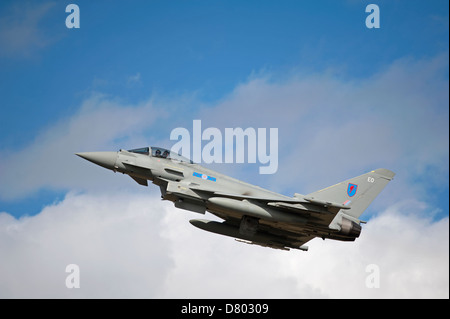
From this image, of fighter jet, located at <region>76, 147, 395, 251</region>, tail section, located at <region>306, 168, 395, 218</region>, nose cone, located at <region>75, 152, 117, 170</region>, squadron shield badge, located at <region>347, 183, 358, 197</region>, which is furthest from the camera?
squadron shield badge, located at <region>347, 183, 358, 197</region>

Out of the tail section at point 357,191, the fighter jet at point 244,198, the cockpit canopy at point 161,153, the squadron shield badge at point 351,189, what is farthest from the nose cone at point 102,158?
the squadron shield badge at point 351,189

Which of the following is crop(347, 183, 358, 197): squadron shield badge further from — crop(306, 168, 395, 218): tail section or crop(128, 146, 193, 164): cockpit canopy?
crop(128, 146, 193, 164): cockpit canopy

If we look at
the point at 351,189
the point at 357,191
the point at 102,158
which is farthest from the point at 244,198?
the point at 102,158

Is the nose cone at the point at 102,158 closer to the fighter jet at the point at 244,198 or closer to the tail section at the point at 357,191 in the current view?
the fighter jet at the point at 244,198

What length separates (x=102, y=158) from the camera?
94.6 ft

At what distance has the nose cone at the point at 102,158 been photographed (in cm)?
2886

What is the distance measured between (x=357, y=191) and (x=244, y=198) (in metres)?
6.78

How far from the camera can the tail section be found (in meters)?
30.7

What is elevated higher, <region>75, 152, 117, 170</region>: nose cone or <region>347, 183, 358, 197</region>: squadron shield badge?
<region>75, 152, 117, 170</region>: nose cone

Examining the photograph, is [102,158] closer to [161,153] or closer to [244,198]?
[161,153]

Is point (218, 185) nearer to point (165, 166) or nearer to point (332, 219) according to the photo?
point (165, 166)

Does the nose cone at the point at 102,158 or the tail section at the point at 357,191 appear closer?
the nose cone at the point at 102,158

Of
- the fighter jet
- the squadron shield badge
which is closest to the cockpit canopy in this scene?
the fighter jet

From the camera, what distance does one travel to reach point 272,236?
3222 centimetres
